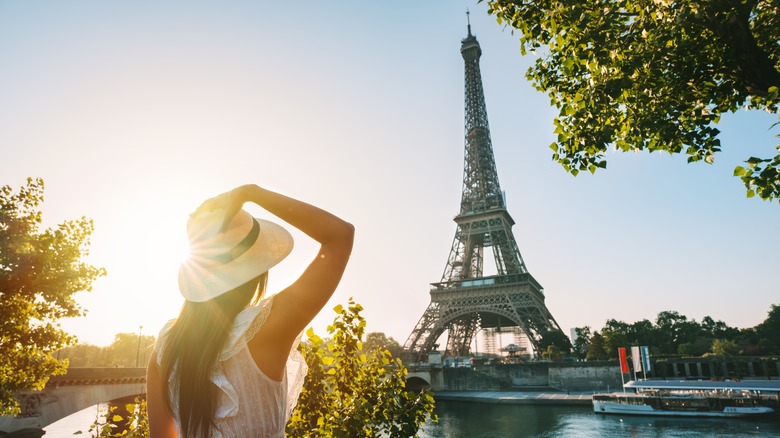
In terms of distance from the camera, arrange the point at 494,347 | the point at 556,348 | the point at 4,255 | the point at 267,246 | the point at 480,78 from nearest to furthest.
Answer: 1. the point at 267,246
2. the point at 4,255
3. the point at 556,348
4. the point at 480,78
5. the point at 494,347

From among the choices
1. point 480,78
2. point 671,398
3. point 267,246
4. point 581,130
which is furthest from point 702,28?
point 480,78

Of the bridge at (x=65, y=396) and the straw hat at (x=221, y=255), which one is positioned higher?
the straw hat at (x=221, y=255)

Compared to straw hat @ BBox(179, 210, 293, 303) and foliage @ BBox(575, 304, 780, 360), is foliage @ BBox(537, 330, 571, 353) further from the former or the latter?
straw hat @ BBox(179, 210, 293, 303)

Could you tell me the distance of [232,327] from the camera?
1632mm

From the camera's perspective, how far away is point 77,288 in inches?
543

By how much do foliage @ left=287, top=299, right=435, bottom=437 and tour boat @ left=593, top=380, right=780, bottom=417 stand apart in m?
34.2

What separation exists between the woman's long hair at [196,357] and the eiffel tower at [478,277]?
49.6m

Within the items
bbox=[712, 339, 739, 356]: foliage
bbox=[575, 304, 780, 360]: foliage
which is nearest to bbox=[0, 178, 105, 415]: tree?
bbox=[575, 304, 780, 360]: foliage

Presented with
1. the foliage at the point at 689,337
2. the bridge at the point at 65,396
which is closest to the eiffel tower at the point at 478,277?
the foliage at the point at 689,337

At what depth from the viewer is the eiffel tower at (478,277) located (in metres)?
50.0

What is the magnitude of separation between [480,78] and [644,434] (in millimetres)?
54019

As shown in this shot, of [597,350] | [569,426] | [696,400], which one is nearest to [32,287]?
[569,426]

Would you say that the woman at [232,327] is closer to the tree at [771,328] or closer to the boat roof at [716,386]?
the boat roof at [716,386]

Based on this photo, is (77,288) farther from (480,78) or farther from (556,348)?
(480,78)
